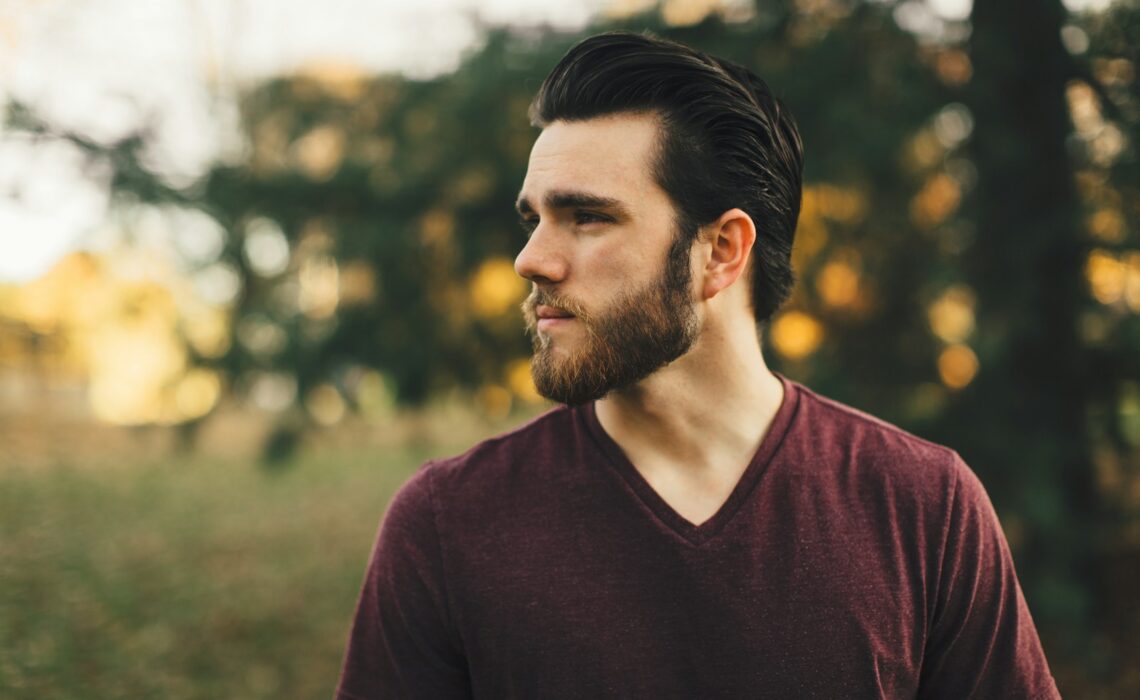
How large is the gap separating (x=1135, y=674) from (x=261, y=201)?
602 cm

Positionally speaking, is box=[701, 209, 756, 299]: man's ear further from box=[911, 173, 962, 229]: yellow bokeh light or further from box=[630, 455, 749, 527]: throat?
box=[911, 173, 962, 229]: yellow bokeh light

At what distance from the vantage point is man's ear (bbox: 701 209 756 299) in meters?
1.91

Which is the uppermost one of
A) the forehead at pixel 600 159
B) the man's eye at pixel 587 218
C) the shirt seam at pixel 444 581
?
the forehead at pixel 600 159

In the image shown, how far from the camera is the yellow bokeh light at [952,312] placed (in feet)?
16.5

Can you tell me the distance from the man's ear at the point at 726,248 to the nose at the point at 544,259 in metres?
0.32

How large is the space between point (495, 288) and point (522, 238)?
1.35 feet

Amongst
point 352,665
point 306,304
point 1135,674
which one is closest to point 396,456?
point 306,304

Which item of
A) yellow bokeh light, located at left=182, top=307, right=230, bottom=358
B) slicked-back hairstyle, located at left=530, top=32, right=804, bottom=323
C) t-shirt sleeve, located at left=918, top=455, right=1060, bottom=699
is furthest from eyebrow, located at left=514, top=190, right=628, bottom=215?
yellow bokeh light, located at left=182, top=307, right=230, bottom=358

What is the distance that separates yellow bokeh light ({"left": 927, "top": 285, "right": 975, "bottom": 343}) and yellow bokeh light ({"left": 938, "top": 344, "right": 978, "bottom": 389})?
0.21ft

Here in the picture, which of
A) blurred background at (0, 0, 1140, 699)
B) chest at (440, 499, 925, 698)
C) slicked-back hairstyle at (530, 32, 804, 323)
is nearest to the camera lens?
chest at (440, 499, 925, 698)

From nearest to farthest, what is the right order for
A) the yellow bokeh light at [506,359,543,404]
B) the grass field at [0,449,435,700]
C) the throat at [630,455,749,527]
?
the throat at [630,455,749,527]
the yellow bokeh light at [506,359,543,404]
the grass field at [0,449,435,700]

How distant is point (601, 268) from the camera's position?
1.80 metres

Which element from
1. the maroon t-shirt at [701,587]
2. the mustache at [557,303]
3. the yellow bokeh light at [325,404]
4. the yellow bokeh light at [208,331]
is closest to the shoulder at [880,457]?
the maroon t-shirt at [701,587]

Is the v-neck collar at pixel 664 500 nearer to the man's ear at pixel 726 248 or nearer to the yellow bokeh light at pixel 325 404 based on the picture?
the man's ear at pixel 726 248
